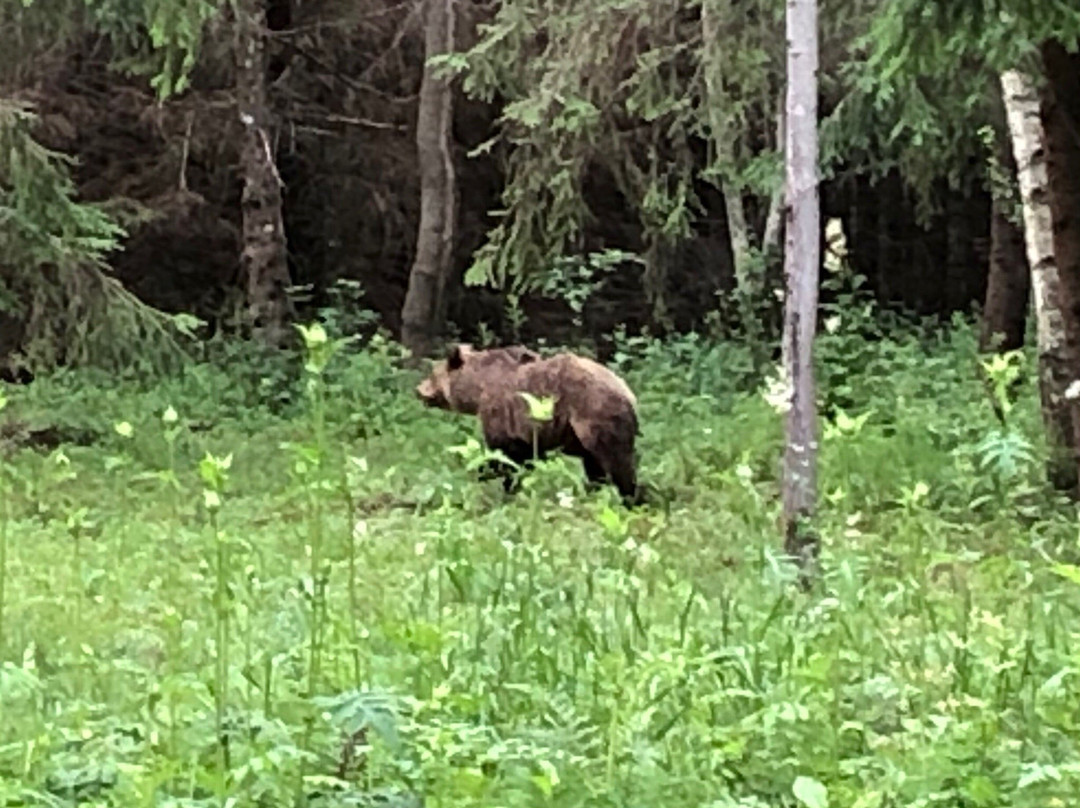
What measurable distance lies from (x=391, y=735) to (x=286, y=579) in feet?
10.3

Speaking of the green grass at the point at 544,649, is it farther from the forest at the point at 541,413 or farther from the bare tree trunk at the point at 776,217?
the bare tree trunk at the point at 776,217

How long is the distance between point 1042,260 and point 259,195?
9.24 meters

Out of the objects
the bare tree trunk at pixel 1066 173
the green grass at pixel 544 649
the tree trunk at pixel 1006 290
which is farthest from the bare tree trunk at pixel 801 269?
the tree trunk at pixel 1006 290

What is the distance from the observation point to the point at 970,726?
4.42 metres

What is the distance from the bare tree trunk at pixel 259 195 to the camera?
57.5 feet

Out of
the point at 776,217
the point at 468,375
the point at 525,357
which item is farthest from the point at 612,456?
the point at 776,217

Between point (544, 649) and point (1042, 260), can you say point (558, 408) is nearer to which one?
point (1042, 260)

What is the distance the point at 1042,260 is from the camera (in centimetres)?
1060

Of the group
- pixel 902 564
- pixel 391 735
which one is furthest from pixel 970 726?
pixel 902 564

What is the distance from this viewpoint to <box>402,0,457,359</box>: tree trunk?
18.8 m

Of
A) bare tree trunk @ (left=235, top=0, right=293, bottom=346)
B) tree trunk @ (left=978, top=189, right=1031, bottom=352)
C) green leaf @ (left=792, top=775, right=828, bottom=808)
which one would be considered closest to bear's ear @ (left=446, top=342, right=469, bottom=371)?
tree trunk @ (left=978, top=189, right=1031, bottom=352)

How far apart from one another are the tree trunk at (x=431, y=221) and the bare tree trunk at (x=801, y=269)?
11886mm

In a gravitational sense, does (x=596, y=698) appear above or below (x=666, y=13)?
below

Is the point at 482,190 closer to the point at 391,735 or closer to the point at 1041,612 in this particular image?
the point at 1041,612
